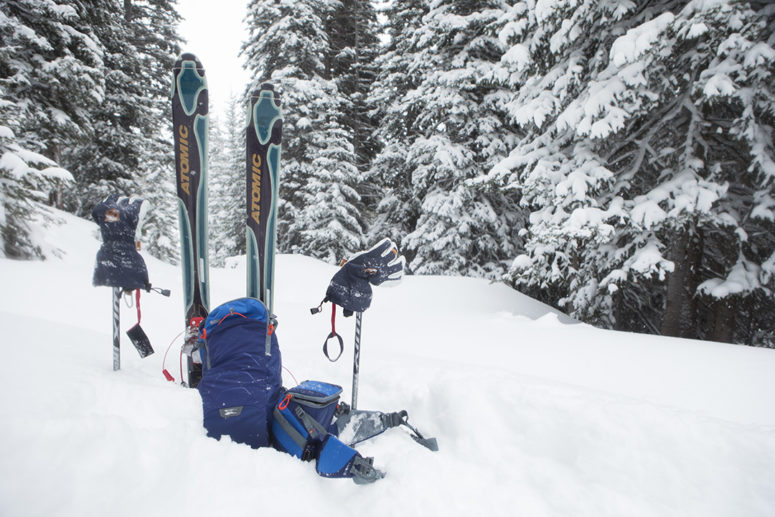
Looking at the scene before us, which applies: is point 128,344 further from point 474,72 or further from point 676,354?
point 474,72

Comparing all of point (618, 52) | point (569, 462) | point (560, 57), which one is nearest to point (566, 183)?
point (618, 52)

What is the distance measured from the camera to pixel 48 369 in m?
2.37

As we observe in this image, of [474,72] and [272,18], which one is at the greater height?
[272,18]

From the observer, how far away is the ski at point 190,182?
3.79 metres

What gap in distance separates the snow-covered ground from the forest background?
A: 2.23 m

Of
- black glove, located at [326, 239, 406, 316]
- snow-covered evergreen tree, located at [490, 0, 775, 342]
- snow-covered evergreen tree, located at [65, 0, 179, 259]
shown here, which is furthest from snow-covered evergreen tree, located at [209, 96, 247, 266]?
black glove, located at [326, 239, 406, 316]

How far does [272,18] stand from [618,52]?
1407 centimetres

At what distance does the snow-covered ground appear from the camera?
1.65 meters

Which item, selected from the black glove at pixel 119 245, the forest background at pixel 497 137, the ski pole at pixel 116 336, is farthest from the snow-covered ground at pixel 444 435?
the forest background at pixel 497 137

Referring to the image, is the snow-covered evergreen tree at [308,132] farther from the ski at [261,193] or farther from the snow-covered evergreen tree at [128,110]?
the ski at [261,193]

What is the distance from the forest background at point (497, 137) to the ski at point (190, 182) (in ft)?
12.7

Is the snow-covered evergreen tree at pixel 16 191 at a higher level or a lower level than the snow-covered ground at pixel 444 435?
higher

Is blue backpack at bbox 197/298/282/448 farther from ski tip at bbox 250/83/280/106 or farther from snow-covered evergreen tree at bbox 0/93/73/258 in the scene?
snow-covered evergreen tree at bbox 0/93/73/258

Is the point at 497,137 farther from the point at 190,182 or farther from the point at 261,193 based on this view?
the point at 190,182
